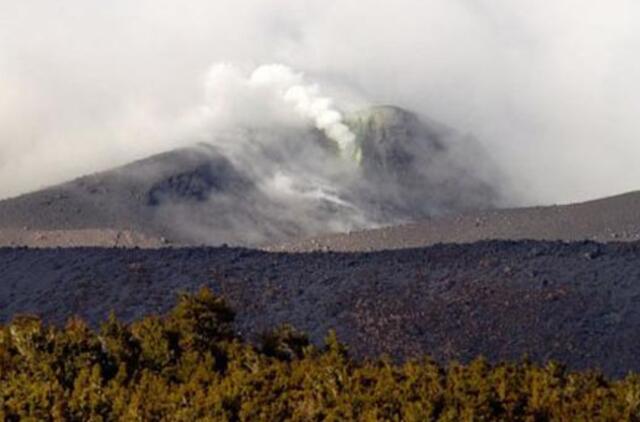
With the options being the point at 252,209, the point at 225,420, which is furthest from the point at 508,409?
the point at 252,209

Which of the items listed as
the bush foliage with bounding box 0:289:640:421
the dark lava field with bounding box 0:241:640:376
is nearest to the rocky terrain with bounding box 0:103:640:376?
the dark lava field with bounding box 0:241:640:376

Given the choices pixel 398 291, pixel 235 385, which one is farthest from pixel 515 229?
pixel 235 385

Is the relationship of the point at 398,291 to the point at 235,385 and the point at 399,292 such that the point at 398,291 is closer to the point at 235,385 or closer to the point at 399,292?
the point at 399,292

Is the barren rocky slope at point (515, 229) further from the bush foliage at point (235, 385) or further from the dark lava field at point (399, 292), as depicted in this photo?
the bush foliage at point (235, 385)

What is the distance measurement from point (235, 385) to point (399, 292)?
1615 cm

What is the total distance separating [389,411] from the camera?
16.5 m

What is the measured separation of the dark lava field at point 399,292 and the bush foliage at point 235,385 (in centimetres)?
952

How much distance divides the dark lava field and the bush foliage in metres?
9.52

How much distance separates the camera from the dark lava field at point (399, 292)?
30703 millimetres

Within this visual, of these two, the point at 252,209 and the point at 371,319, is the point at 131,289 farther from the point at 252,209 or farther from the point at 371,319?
the point at 252,209

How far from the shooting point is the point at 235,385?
17.3 meters

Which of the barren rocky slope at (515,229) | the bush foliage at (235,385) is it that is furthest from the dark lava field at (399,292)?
the barren rocky slope at (515,229)

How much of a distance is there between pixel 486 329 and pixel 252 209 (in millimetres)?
33859

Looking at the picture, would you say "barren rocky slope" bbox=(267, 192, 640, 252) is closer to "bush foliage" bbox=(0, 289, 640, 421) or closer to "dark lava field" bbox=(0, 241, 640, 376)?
"dark lava field" bbox=(0, 241, 640, 376)
